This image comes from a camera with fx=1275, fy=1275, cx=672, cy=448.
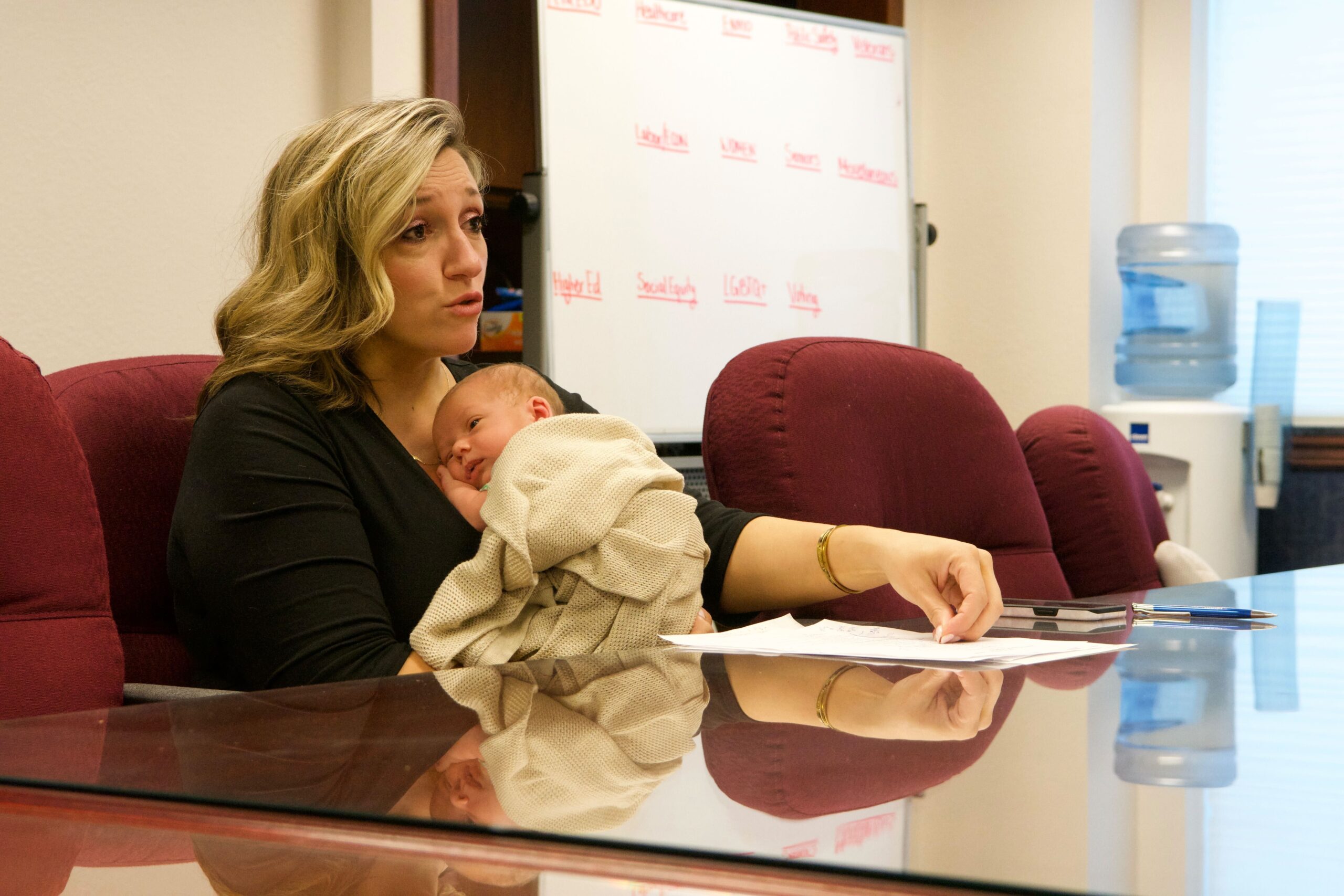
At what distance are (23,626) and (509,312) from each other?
7.14 feet

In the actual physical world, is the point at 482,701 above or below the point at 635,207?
below

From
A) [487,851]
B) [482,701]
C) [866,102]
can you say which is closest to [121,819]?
[487,851]

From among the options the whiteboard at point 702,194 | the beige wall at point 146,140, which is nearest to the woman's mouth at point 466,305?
the beige wall at point 146,140

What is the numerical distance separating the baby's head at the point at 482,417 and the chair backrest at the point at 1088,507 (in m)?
1.12

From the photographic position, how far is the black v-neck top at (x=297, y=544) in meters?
1.28

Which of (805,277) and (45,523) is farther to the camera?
(805,277)

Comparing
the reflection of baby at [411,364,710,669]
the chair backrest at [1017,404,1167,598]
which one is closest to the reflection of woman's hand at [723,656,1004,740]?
the reflection of baby at [411,364,710,669]

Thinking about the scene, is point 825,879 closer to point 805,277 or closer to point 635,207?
point 635,207

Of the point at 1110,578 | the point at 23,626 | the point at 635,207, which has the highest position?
the point at 635,207

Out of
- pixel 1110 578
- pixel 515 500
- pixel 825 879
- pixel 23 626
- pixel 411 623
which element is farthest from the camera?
pixel 1110 578

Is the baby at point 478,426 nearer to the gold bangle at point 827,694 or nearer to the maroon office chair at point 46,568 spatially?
the maroon office chair at point 46,568

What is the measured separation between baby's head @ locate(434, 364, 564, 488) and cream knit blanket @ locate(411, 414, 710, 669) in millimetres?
119

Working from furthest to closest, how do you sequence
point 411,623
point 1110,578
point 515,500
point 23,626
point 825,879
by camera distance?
point 1110,578 < point 411,623 < point 515,500 < point 23,626 < point 825,879

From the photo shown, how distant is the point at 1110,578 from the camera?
225 centimetres
